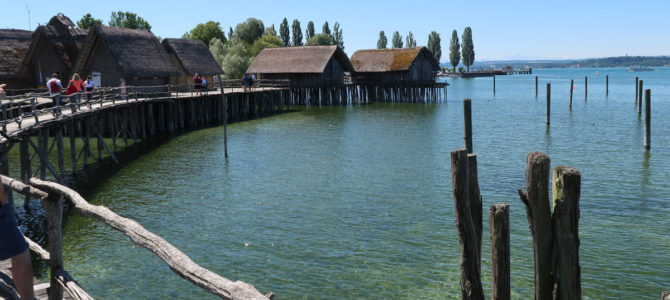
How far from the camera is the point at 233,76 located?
72.8 metres

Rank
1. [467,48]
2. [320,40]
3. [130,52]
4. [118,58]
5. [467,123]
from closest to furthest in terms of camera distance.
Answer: [467,123]
[118,58]
[130,52]
[320,40]
[467,48]

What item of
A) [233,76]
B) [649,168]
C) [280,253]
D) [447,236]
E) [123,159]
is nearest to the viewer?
[280,253]

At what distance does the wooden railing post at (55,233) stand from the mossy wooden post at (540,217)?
4176mm

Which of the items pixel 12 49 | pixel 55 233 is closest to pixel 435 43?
pixel 12 49

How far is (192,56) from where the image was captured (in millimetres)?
45062

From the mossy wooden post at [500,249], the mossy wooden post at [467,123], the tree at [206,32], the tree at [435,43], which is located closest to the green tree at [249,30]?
the tree at [206,32]

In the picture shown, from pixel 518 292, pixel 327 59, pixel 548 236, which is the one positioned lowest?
pixel 518 292

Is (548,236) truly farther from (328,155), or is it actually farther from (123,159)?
(123,159)

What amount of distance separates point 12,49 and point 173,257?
128 ft

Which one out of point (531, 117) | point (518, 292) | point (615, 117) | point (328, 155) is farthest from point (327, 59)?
point (518, 292)

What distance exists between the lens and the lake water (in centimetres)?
1120

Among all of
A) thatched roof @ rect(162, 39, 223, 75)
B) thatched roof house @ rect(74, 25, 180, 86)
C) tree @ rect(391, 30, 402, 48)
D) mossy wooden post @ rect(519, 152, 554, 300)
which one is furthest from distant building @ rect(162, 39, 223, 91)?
tree @ rect(391, 30, 402, 48)

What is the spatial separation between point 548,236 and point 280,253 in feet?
27.1

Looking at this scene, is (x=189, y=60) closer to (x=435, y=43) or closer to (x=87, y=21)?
(x=87, y=21)
